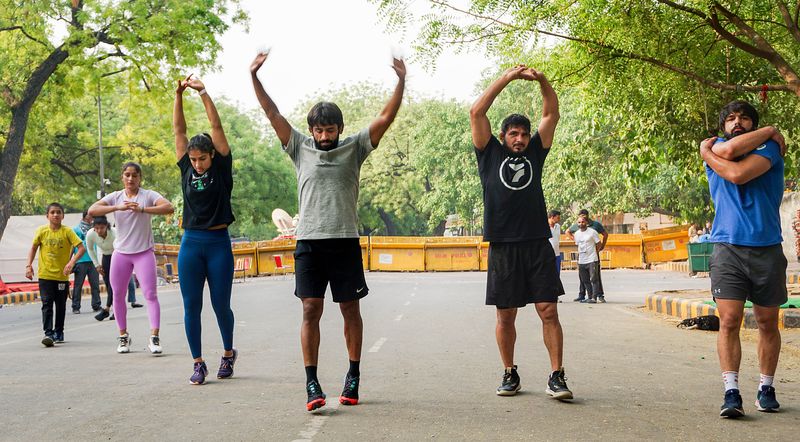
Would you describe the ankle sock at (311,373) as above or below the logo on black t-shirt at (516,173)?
below

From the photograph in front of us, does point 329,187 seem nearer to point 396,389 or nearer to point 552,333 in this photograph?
point 396,389

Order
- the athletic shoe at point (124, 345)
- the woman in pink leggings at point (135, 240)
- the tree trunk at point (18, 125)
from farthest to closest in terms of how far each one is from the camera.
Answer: the tree trunk at point (18, 125) < the athletic shoe at point (124, 345) < the woman in pink leggings at point (135, 240)

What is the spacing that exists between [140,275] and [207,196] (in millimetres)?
2185

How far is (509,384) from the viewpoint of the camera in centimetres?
620

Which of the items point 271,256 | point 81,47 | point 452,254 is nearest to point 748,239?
point 81,47

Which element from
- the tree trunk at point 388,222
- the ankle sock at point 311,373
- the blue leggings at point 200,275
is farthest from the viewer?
the tree trunk at point 388,222

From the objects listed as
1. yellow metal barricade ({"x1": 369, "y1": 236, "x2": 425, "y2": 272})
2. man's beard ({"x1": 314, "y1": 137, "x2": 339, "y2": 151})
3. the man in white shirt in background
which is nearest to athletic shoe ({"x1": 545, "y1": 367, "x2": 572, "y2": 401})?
man's beard ({"x1": 314, "y1": 137, "x2": 339, "y2": 151})

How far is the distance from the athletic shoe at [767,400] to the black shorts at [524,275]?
1357mm

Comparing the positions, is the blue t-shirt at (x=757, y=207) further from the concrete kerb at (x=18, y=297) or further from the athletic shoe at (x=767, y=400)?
the concrete kerb at (x=18, y=297)

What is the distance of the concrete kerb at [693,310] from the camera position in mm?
11016

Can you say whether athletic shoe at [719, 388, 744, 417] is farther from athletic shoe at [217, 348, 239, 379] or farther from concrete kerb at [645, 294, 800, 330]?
concrete kerb at [645, 294, 800, 330]

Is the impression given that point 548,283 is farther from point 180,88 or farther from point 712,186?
point 180,88

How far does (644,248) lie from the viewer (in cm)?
3716

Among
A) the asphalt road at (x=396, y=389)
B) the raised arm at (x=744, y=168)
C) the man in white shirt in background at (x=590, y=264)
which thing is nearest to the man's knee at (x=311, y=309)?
the asphalt road at (x=396, y=389)
